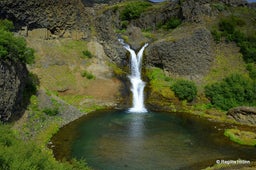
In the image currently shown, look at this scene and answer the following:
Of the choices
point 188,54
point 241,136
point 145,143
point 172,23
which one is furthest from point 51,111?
point 172,23

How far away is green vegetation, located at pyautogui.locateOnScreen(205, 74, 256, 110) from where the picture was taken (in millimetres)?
45812

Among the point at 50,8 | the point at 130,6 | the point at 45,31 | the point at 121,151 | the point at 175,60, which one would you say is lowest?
the point at 121,151

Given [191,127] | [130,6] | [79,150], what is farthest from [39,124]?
[130,6]

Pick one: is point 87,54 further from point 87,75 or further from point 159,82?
point 159,82

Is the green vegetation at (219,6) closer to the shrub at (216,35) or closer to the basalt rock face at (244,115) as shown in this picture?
the shrub at (216,35)

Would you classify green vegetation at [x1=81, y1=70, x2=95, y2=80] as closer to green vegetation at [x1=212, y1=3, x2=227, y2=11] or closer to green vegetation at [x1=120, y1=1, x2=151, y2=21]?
green vegetation at [x1=212, y1=3, x2=227, y2=11]

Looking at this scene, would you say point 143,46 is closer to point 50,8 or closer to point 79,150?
point 50,8

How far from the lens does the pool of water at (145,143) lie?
2794cm

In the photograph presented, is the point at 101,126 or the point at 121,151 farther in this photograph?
the point at 101,126

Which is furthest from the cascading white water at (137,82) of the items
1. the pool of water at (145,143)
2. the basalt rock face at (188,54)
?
the pool of water at (145,143)

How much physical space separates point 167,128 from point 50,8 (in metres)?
31.5

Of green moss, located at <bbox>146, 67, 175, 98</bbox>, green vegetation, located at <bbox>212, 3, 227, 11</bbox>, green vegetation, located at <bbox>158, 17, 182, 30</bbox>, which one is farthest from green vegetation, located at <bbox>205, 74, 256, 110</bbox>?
green vegetation, located at <bbox>158, 17, 182, 30</bbox>

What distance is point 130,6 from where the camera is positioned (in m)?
99.1

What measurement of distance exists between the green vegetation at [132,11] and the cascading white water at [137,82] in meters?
37.5
